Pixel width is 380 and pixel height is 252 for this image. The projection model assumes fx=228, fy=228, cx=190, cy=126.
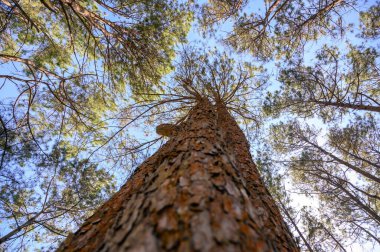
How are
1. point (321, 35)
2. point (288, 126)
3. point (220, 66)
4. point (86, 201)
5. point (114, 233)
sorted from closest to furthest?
1. point (114, 233)
2. point (86, 201)
3. point (220, 66)
4. point (321, 35)
5. point (288, 126)

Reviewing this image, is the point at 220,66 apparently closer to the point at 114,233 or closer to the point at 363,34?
the point at 363,34

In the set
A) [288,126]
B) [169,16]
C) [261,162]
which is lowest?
[261,162]

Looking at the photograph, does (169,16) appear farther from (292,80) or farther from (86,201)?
(86,201)

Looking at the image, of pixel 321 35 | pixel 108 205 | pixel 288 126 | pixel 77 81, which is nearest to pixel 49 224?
pixel 77 81

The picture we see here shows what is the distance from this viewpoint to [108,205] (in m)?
1.68

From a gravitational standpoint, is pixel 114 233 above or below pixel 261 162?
below

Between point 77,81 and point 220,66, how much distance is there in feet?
12.3

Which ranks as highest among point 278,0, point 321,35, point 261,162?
point 278,0

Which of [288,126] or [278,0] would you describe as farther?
[288,126]

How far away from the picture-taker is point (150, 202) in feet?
3.19

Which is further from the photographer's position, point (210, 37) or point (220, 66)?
point (210, 37)

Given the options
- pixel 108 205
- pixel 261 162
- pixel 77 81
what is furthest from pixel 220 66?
pixel 108 205

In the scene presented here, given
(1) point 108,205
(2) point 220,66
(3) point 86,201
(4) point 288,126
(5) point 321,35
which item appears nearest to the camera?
(1) point 108,205

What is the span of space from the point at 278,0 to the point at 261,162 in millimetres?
4495
